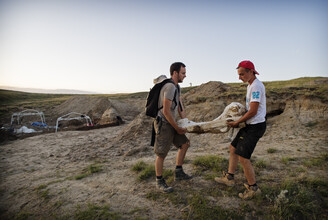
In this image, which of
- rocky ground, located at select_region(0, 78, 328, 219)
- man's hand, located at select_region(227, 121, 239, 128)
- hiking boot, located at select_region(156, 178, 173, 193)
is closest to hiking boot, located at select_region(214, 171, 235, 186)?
rocky ground, located at select_region(0, 78, 328, 219)

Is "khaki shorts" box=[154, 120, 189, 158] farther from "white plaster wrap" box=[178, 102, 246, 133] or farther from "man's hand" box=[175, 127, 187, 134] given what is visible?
"white plaster wrap" box=[178, 102, 246, 133]

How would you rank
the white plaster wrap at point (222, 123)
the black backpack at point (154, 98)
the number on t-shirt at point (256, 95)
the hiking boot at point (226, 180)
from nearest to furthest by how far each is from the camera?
the number on t-shirt at point (256, 95) < the white plaster wrap at point (222, 123) < the black backpack at point (154, 98) < the hiking boot at point (226, 180)

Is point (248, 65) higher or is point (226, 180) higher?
point (248, 65)

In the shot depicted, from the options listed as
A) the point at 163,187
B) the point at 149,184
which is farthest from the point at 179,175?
the point at 149,184

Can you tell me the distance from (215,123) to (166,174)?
1.77 m

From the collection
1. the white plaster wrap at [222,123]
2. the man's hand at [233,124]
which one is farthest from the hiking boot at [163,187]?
the man's hand at [233,124]

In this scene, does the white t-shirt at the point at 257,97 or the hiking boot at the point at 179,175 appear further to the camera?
the hiking boot at the point at 179,175

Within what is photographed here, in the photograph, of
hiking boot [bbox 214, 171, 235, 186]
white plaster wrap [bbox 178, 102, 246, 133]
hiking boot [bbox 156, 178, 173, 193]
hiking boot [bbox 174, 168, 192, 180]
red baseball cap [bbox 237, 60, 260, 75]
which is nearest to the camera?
red baseball cap [bbox 237, 60, 260, 75]

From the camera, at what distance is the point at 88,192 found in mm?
3807

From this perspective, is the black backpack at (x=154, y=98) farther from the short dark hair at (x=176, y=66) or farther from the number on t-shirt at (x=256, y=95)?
the number on t-shirt at (x=256, y=95)

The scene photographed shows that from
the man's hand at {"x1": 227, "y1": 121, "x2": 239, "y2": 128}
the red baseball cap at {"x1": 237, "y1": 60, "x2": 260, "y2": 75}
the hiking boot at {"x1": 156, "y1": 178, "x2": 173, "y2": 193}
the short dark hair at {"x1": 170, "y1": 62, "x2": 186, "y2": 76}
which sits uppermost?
the short dark hair at {"x1": 170, "y1": 62, "x2": 186, "y2": 76}

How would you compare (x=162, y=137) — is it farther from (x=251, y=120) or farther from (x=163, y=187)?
(x=251, y=120)

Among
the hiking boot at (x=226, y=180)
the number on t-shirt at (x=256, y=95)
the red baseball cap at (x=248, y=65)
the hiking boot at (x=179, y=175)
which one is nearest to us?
the number on t-shirt at (x=256, y=95)

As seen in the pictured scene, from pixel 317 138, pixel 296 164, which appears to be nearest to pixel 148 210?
pixel 296 164
